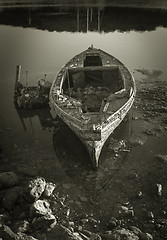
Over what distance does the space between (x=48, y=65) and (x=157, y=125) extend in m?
11.1

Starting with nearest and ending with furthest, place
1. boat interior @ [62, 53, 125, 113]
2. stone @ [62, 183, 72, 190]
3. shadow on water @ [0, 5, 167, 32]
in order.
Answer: stone @ [62, 183, 72, 190]
boat interior @ [62, 53, 125, 113]
shadow on water @ [0, 5, 167, 32]

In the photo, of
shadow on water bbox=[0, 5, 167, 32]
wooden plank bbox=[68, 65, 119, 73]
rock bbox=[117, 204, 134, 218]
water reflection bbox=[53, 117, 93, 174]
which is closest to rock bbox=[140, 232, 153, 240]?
rock bbox=[117, 204, 134, 218]

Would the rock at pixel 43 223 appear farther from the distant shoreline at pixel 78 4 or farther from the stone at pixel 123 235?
the distant shoreline at pixel 78 4

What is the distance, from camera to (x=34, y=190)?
356 inches

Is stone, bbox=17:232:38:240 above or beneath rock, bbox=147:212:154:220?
above

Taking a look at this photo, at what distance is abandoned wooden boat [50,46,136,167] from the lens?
10.7m

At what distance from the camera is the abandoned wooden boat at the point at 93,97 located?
35.1 feet

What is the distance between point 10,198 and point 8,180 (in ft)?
2.90

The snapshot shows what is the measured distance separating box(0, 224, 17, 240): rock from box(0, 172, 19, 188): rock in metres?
2.19

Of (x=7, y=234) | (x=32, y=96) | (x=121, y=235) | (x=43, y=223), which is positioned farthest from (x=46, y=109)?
(x=121, y=235)

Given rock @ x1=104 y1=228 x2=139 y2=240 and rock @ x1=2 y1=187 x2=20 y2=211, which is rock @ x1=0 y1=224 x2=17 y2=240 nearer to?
rock @ x1=2 y1=187 x2=20 y2=211

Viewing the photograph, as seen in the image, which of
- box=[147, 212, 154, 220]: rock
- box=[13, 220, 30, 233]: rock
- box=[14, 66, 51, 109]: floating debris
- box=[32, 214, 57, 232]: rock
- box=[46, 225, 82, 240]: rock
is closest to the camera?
box=[46, 225, 82, 240]: rock

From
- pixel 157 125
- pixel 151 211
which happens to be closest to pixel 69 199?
pixel 151 211

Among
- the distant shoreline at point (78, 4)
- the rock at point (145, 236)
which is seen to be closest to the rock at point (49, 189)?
the rock at point (145, 236)
